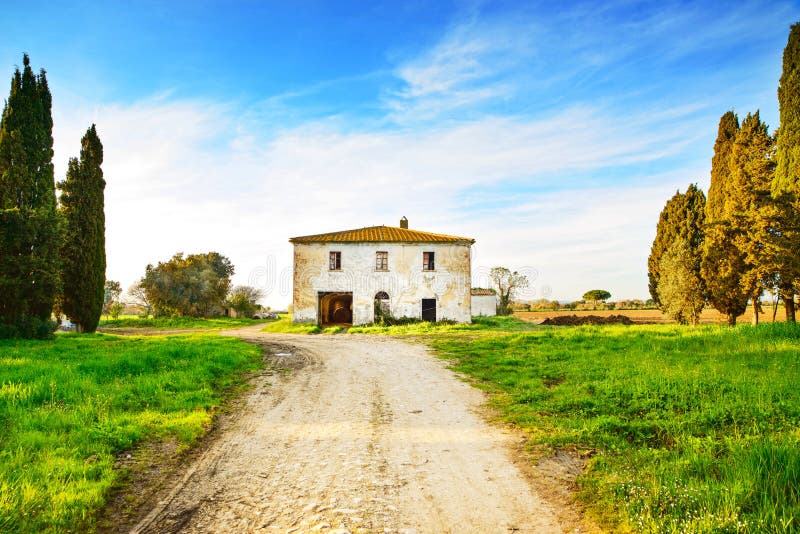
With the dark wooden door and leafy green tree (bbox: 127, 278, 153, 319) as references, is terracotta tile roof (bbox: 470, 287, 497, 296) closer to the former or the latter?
the dark wooden door

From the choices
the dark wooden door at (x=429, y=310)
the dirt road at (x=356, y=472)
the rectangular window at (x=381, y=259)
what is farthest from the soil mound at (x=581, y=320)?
the dirt road at (x=356, y=472)

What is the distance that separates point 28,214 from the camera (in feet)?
51.9

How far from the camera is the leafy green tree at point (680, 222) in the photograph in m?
27.9

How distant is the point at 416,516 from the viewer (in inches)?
141

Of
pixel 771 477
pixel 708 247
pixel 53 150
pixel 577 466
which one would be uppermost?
pixel 53 150

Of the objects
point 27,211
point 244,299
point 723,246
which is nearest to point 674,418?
point 723,246

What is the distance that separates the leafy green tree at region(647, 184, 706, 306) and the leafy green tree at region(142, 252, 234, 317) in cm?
3767

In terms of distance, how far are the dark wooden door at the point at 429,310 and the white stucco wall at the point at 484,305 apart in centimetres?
963

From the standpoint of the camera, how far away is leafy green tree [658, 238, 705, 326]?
22.6 meters

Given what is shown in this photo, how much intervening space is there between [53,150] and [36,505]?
2023 cm

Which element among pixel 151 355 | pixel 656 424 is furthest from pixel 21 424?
pixel 656 424

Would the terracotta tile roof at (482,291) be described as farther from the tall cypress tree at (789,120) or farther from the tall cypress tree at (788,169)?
the tall cypress tree at (789,120)

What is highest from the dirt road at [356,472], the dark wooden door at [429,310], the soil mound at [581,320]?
the dark wooden door at [429,310]

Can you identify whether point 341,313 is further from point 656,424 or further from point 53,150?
point 656,424
